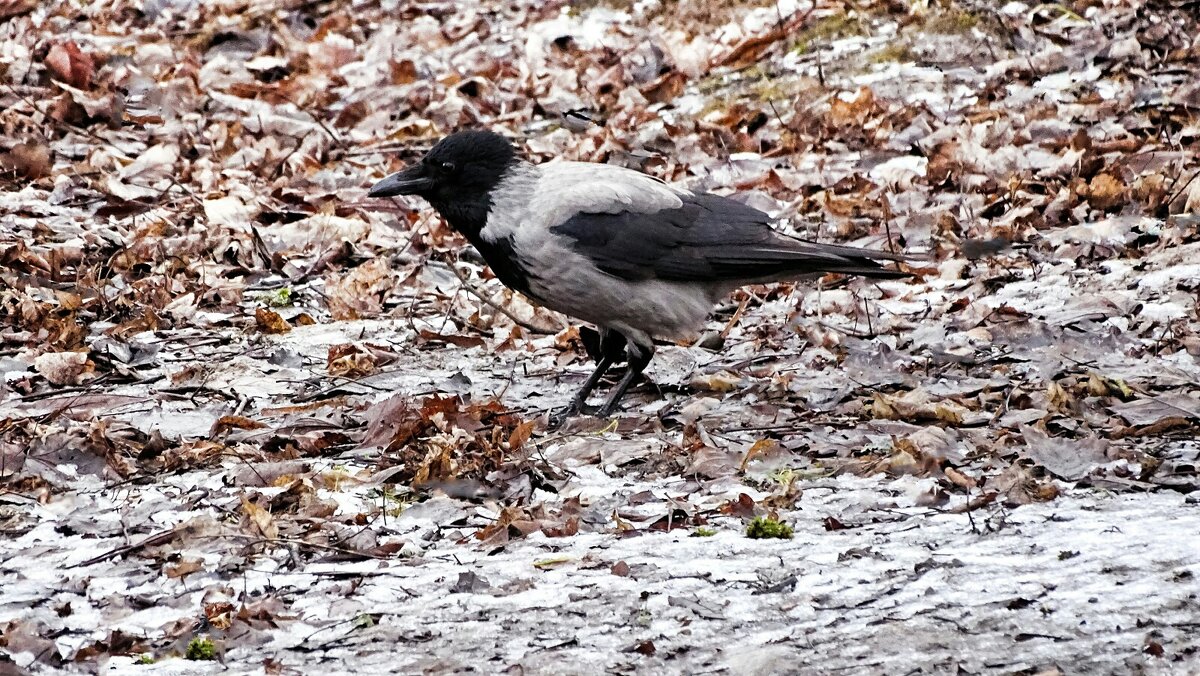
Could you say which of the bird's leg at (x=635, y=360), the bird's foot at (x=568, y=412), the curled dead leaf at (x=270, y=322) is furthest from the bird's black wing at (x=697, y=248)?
the curled dead leaf at (x=270, y=322)

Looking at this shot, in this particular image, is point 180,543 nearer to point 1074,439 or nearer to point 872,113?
point 1074,439

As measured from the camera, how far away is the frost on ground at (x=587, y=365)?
402 centimetres

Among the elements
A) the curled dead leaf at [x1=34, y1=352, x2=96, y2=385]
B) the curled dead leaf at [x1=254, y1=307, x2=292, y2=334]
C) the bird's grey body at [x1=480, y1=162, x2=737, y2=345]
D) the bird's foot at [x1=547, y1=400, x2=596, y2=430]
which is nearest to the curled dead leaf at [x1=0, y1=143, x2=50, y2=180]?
the curled dead leaf at [x1=254, y1=307, x2=292, y2=334]

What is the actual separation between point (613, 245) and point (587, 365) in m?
0.94

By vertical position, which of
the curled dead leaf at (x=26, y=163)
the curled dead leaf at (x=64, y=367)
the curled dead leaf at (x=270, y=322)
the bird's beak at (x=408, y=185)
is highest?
the bird's beak at (x=408, y=185)

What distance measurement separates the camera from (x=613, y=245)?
6.53 meters

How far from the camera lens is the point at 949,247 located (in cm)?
801

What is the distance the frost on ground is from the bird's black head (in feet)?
2.55

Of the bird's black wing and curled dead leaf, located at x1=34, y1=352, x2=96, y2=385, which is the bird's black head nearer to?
the bird's black wing

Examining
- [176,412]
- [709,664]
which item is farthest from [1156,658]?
[176,412]

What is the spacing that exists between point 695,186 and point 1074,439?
14.6 feet

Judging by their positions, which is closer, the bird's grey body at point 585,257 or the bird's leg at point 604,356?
the bird's grey body at point 585,257

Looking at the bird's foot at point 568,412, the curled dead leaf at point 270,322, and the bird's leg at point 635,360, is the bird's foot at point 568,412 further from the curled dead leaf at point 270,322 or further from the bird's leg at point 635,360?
the curled dead leaf at point 270,322

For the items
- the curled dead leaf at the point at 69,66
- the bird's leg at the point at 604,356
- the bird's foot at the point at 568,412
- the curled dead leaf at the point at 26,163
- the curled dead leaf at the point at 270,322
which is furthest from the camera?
the curled dead leaf at the point at 69,66
